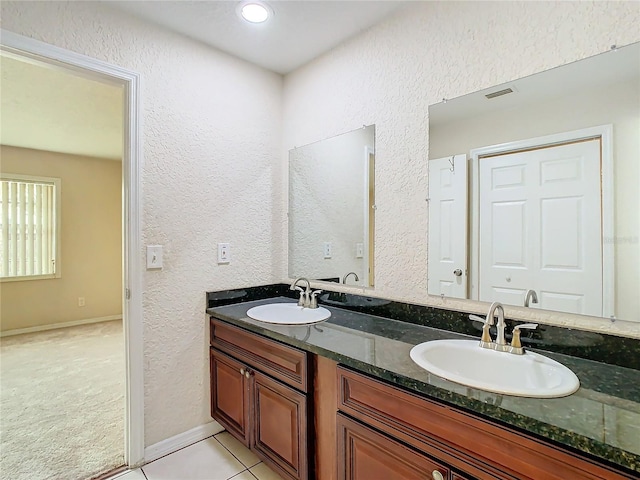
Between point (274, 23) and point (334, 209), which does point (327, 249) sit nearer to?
point (334, 209)

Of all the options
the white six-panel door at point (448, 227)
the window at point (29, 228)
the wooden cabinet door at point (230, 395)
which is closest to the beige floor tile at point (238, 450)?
the wooden cabinet door at point (230, 395)

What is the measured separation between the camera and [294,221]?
235 centimetres

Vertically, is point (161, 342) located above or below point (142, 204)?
below

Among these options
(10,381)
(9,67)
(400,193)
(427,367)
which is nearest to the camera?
(427,367)

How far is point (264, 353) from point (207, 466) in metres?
0.74

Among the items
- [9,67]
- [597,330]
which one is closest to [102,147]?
[9,67]

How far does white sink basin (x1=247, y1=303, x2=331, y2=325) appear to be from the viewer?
1720mm

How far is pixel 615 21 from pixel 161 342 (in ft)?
7.93

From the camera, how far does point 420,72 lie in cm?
162

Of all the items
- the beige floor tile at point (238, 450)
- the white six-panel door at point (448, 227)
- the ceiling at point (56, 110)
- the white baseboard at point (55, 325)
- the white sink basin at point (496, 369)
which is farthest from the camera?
the white baseboard at point (55, 325)

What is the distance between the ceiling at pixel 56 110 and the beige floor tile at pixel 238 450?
2.01 meters

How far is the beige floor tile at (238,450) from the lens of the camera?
179cm

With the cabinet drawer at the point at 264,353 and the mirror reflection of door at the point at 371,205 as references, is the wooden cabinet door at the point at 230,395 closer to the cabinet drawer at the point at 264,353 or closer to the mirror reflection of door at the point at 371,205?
the cabinet drawer at the point at 264,353

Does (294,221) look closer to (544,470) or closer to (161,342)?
(161,342)
